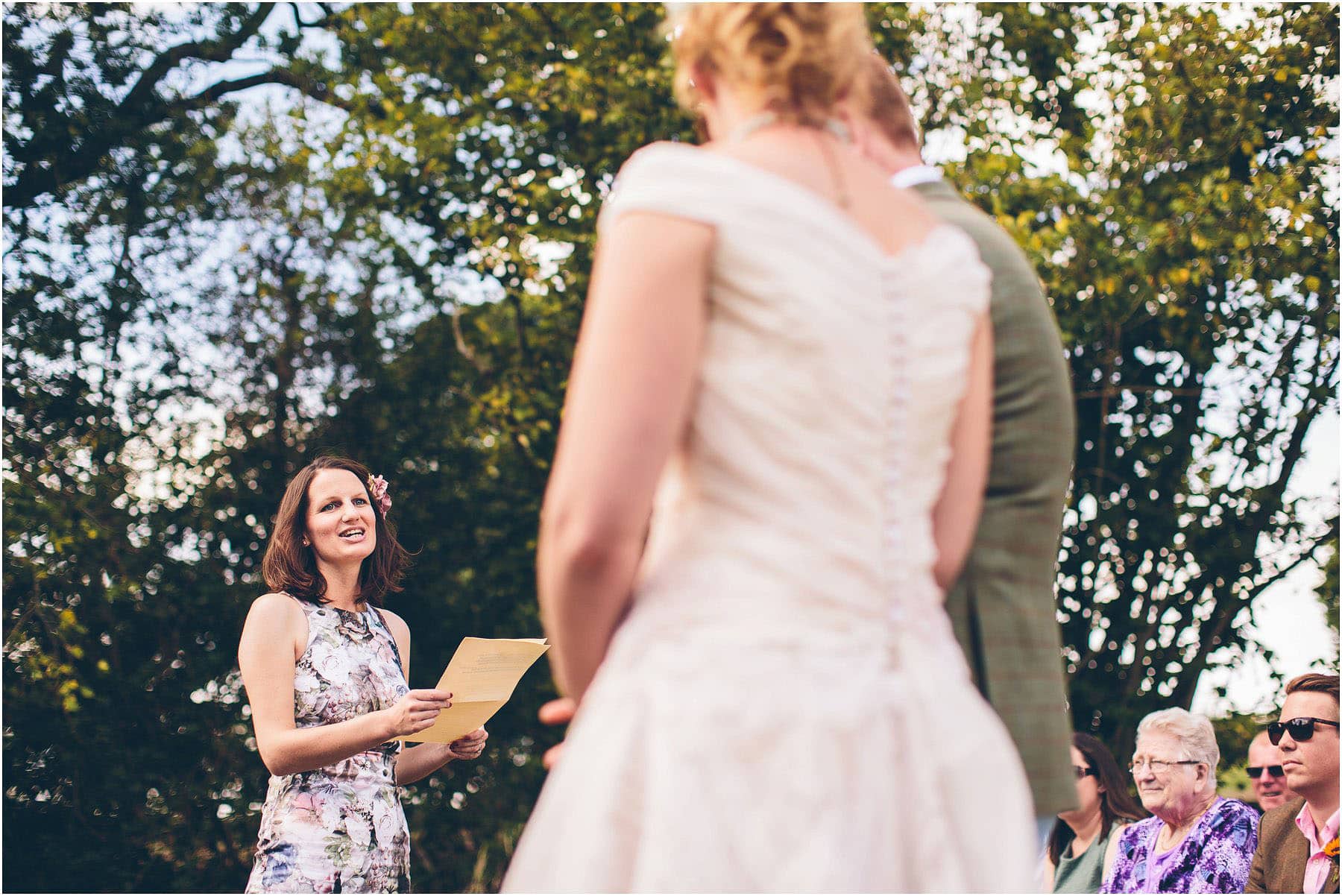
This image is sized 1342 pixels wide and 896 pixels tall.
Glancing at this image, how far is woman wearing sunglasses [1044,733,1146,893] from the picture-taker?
5520 mm

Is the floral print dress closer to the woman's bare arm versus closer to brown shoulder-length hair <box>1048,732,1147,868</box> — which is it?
the woman's bare arm

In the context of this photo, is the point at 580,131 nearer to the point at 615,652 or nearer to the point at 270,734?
the point at 270,734

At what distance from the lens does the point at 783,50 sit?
4.87 feet

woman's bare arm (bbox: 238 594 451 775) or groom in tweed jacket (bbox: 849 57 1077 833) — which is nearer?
groom in tweed jacket (bbox: 849 57 1077 833)

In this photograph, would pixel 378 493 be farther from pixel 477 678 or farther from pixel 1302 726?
pixel 1302 726

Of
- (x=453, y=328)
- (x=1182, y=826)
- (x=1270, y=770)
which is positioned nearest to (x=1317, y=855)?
(x=1182, y=826)

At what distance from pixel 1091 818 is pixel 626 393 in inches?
200

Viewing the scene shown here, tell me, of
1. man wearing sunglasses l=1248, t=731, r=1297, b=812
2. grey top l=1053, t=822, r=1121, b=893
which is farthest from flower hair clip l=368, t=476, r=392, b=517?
man wearing sunglasses l=1248, t=731, r=1297, b=812

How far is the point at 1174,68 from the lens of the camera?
870cm

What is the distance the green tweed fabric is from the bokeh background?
6.84 meters

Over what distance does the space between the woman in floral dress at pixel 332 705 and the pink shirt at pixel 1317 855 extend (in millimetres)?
3082

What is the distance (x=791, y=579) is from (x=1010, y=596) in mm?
475

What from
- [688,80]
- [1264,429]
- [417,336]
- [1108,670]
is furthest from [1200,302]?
[688,80]

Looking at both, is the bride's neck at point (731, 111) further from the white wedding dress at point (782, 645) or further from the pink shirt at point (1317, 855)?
the pink shirt at point (1317, 855)
